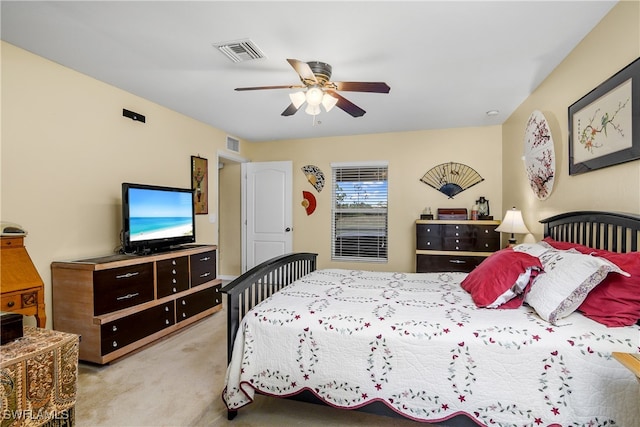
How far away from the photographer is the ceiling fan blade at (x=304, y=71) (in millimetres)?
2096

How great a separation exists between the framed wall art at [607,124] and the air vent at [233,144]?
430 centimetres

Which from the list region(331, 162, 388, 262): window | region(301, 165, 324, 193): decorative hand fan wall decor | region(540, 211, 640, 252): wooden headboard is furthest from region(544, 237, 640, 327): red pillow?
region(301, 165, 324, 193): decorative hand fan wall decor

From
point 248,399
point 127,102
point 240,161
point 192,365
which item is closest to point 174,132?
point 127,102

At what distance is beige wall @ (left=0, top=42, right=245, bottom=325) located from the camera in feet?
8.02

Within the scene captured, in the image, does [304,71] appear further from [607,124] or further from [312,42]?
[607,124]

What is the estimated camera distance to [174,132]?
402cm

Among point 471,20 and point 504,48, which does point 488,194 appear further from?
point 471,20

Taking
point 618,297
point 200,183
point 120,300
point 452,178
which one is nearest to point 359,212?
point 452,178

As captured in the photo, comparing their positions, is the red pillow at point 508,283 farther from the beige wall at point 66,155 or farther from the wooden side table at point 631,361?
the beige wall at point 66,155

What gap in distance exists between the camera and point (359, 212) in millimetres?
5223

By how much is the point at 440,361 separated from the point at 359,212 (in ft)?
12.0

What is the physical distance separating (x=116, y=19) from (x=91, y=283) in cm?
193

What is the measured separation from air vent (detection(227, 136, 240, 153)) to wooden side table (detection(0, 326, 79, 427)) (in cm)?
388

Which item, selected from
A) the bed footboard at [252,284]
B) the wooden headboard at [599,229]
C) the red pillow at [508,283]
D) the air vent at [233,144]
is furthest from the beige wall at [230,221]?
the wooden headboard at [599,229]
